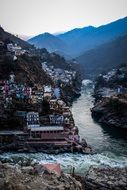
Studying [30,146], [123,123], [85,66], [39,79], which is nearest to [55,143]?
[30,146]

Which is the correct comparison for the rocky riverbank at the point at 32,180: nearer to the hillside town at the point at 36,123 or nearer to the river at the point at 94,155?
the river at the point at 94,155

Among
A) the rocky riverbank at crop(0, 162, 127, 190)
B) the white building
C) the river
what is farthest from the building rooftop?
the rocky riverbank at crop(0, 162, 127, 190)

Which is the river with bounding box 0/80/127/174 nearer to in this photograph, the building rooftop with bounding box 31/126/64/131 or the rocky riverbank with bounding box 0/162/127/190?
the building rooftop with bounding box 31/126/64/131

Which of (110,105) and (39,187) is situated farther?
(110,105)

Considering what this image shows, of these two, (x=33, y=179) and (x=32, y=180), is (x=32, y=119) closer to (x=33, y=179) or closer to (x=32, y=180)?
(x=33, y=179)

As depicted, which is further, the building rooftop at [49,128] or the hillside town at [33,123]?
the building rooftop at [49,128]

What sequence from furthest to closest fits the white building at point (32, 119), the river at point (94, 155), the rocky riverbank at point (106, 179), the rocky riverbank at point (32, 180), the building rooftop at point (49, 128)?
the white building at point (32, 119), the building rooftop at point (49, 128), the river at point (94, 155), the rocky riverbank at point (106, 179), the rocky riverbank at point (32, 180)

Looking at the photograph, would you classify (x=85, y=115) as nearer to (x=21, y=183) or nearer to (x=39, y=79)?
(x=39, y=79)

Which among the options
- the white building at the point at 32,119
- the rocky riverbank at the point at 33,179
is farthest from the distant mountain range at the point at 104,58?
the rocky riverbank at the point at 33,179
